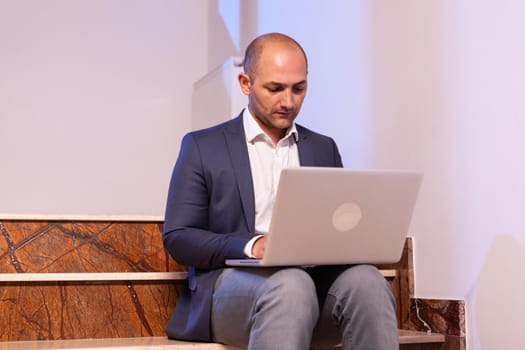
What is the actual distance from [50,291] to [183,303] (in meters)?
0.34

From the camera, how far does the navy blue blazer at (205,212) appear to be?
1.61m

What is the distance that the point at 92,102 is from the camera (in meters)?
3.24

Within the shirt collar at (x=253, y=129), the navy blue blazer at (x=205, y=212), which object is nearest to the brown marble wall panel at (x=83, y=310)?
the navy blue blazer at (x=205, y=212)

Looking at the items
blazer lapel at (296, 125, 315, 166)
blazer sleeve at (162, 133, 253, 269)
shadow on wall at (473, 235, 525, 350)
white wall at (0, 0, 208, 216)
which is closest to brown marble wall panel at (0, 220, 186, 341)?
blazer sleeve at (162, 133, 253, 269)

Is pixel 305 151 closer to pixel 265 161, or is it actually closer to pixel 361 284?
pixel 265 161

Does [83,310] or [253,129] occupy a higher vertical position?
[253,129]

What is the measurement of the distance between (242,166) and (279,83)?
0.19 metres

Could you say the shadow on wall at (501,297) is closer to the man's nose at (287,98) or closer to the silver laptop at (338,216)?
the silver laptop at (338,216)

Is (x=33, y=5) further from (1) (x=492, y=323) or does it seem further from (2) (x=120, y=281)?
(1) (x=492, y=323)

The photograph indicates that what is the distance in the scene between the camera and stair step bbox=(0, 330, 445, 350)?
1.63 meters

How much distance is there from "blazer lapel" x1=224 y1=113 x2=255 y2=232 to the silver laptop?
18 cm

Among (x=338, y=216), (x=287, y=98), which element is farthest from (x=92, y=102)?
(x=338, y=216)

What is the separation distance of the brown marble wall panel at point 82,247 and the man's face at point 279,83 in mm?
465

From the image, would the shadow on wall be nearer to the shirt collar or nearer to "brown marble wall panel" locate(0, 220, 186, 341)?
the shirt collar
